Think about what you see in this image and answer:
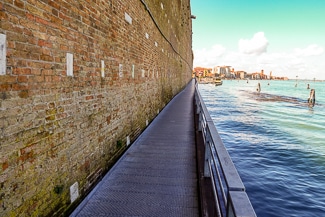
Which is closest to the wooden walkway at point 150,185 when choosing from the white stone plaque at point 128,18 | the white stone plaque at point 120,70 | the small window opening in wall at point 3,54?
the white stone plaque at point 120,70

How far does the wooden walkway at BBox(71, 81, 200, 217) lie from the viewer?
122 inches

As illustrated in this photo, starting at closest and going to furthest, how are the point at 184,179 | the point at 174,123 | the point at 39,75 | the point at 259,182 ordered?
the point at 39,75
the point at 184,179
the point at 259,182
the point at 174,123

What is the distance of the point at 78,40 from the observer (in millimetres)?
3061

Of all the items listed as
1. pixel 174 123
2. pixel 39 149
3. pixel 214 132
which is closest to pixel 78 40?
pixel 39 149

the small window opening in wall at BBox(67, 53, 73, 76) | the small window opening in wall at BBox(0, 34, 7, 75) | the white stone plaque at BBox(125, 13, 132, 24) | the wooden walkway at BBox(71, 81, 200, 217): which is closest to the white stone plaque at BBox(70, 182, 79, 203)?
the wooden walkway at BBox(71, 81, 200, 217)

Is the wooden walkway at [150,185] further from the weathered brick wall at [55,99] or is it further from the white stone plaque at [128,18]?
the white stone plaque at [128,18]

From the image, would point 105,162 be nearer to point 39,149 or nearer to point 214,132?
point 39,149

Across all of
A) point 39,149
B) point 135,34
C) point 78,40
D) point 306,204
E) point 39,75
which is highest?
point 135,34

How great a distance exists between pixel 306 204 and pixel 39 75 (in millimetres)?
8094

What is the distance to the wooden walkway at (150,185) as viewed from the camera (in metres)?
3.09

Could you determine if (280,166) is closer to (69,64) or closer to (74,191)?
(74,191)

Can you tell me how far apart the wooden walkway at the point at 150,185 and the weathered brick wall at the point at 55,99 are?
0.29m

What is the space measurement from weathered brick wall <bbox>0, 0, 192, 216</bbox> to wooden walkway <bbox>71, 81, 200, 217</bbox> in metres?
0.29

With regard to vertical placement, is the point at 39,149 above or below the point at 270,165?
above
